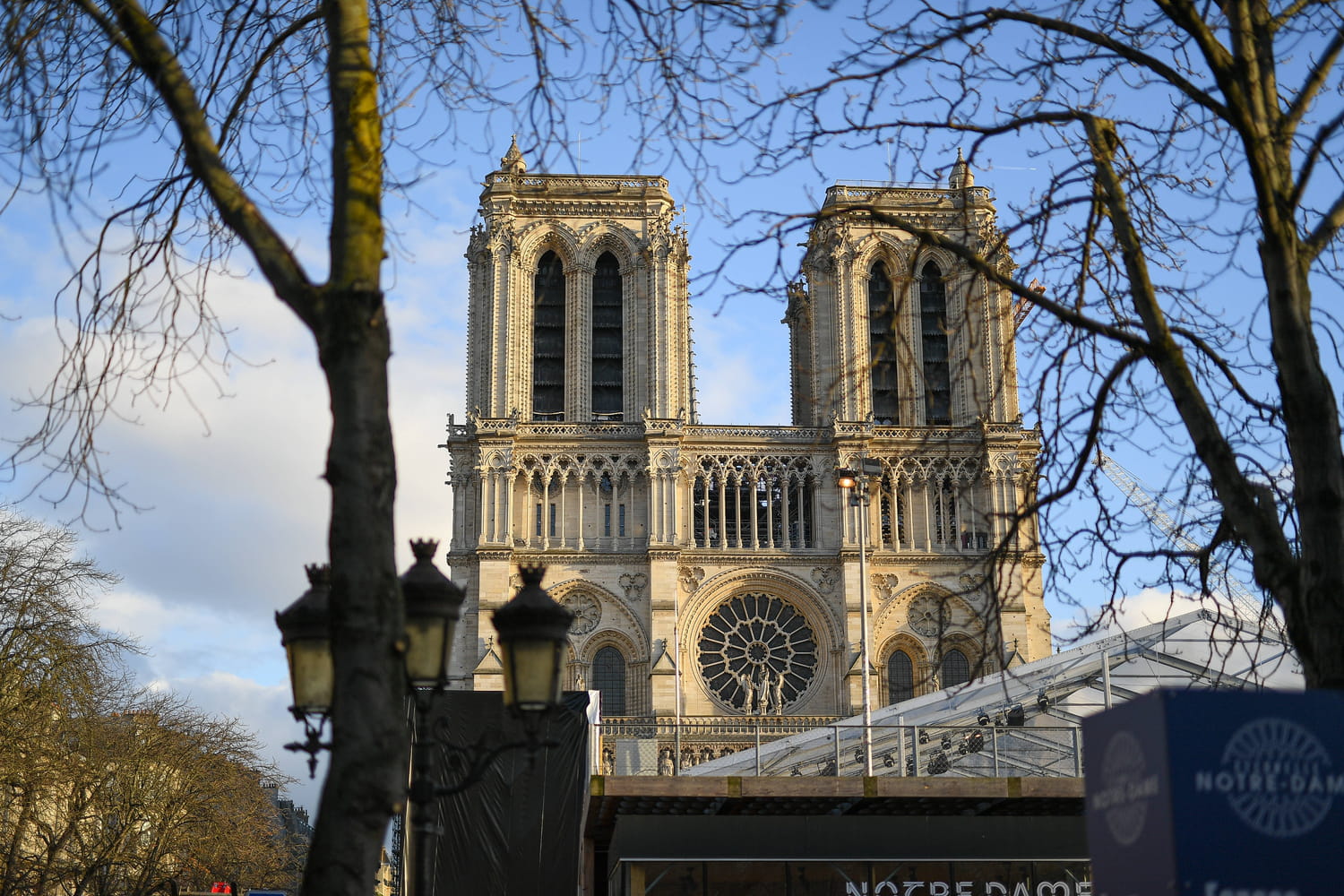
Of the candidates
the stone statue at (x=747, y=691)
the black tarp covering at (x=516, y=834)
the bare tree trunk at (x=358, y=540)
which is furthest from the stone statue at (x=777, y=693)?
the bare tree trunk at (x=358, y=540)

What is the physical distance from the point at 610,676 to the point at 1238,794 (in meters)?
45.9

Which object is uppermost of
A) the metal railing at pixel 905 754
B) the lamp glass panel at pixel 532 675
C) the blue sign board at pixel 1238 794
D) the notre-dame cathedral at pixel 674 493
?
the notre-dame cathedral at pixel 674 493

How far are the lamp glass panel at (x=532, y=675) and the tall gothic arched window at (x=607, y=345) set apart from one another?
149 ft

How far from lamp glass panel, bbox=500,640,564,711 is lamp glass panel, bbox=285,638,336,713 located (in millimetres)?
1047

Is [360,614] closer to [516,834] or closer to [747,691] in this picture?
[516,834]

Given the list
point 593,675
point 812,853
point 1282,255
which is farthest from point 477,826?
point 593,675

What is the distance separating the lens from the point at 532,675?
8523 mm

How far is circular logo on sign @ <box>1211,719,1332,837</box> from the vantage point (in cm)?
566

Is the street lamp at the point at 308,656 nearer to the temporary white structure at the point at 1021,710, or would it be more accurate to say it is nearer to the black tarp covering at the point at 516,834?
the black tarp covering at the point at 516,834

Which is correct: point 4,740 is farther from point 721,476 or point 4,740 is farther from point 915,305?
point 915,305

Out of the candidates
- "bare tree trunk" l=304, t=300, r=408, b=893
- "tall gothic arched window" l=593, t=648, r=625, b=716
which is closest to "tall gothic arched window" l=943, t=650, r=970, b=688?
"tall gothic arched window" l=593, t=648, r=625, b=716

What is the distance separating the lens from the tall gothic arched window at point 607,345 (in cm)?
5428

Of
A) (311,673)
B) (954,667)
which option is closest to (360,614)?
A: (311,673)

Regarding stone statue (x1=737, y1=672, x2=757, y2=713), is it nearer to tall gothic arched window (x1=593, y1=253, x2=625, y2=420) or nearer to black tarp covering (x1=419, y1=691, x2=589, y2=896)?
tall gothic arched window (x1=593, y1=253, x2=625, y2=420)
